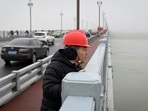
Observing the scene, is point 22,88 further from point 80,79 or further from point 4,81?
A: point 80,79

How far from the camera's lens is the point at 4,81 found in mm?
8539

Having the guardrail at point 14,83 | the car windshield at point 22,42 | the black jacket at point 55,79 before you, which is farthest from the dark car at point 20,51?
the black jacket at point 55,79

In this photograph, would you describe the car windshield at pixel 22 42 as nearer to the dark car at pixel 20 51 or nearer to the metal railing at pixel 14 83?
the dark car at pixel 20 51

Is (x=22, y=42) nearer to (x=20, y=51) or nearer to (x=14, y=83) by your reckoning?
(x=20, y=51)

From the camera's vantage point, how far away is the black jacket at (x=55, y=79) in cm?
320

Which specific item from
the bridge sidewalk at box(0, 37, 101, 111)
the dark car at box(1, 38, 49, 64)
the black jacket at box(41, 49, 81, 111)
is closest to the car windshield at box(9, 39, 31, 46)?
the dark car at box(1, 38, 49, 64)

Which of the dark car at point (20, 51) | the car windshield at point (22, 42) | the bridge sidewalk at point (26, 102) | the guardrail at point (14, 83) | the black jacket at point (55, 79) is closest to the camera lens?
the black jacket at point (55, 79)

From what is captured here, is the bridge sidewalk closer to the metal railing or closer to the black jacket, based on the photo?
the metal railing

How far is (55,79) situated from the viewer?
3223 millimetres

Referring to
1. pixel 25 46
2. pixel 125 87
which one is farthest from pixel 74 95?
pixel 125 87

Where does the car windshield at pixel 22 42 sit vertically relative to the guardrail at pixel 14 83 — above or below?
above

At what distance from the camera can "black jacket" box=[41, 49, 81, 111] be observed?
3199mm

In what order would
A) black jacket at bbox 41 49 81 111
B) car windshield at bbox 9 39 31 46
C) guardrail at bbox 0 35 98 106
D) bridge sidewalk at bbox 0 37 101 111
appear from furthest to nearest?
car windshield at bbox 9 39 31 46 < guardrail at bbox 0 35 98 106 < bridge sidewalk at bbox 0 37 101 111 < black jacket at bbox 41 49 81 111

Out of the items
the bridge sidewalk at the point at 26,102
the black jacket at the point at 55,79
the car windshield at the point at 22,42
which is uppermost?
the black jacket at the point at 55,79
